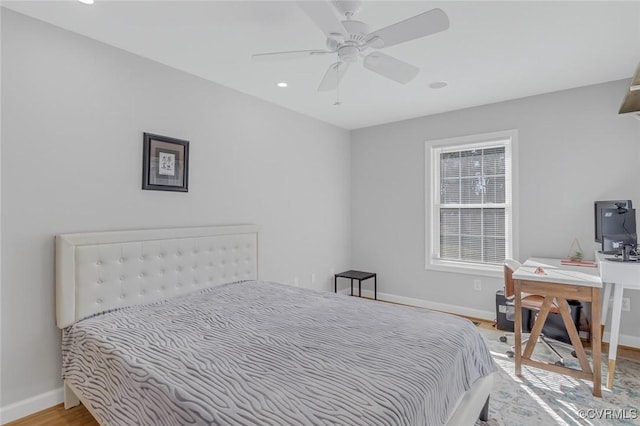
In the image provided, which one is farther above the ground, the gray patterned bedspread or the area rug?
the gray patterned bedspread

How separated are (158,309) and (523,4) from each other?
3130 mm

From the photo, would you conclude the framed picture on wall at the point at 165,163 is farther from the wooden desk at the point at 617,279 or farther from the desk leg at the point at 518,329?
the wooden desk at the point at 617,279

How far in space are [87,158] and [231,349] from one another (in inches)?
69.3

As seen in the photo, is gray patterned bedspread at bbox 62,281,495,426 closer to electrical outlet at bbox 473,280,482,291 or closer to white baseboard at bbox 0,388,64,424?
white baseboard at bbox 0,388,64,424

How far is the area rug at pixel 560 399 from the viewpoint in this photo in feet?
6.78

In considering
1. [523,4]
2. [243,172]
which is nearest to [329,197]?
[243,172]

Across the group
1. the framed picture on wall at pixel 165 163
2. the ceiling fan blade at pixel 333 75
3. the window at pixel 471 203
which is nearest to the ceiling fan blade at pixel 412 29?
the ceiling fan blade at pixel 333 75

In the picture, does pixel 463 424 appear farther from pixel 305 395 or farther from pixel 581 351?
pixel 581 351

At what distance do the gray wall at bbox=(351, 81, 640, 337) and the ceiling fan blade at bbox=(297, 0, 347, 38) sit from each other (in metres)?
2.82

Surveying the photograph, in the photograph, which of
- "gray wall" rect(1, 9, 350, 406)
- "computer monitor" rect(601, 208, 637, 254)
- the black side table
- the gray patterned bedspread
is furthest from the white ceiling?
the black side table

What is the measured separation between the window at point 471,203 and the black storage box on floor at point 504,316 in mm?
418

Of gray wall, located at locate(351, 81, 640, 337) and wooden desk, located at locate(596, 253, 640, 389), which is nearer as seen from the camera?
wooden desk, located at locate(596, 253, 640, 389)

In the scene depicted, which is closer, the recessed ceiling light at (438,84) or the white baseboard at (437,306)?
the recessed ceiling light at (438,84)

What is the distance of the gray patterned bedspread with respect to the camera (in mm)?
1232
